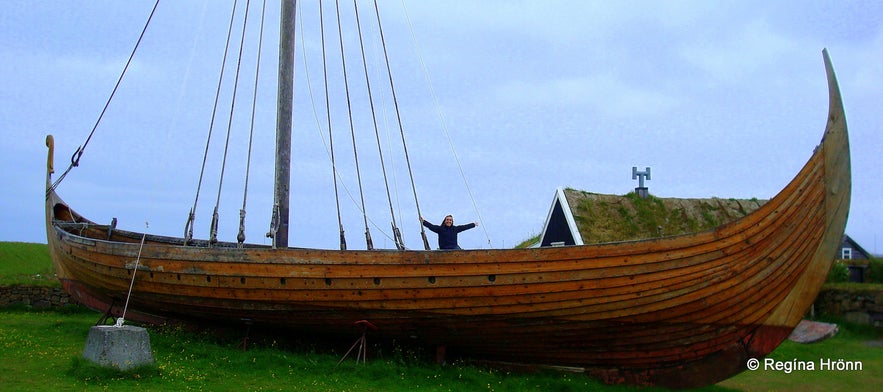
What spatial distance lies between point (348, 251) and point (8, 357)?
4483 mm

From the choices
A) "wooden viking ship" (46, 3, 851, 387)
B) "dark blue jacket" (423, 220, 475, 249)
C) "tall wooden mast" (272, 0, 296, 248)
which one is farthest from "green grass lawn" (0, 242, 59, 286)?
"dark blue jacket" (423, 220, 475, 249)

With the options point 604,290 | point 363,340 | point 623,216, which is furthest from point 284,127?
point 623,216

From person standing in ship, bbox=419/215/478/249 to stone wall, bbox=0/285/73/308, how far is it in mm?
10317

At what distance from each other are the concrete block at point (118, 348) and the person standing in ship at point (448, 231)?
156 inches

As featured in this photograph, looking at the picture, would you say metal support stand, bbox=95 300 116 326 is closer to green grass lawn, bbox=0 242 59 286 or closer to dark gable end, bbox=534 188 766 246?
green grass lawn, bbox=0 242 59 286

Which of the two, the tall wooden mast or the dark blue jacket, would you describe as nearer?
the dark blue jacket

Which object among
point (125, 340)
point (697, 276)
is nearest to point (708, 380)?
point (697, 276)

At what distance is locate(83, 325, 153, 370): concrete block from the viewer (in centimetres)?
847

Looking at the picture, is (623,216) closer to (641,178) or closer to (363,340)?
(641,178)

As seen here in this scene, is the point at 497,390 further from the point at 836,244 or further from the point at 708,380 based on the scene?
the point at 836,244

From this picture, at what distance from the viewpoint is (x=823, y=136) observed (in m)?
9.11

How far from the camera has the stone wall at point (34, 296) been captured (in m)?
16.3

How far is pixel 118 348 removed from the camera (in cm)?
851

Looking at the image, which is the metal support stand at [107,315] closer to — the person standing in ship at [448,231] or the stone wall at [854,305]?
the person standing in ship at [448,231]
